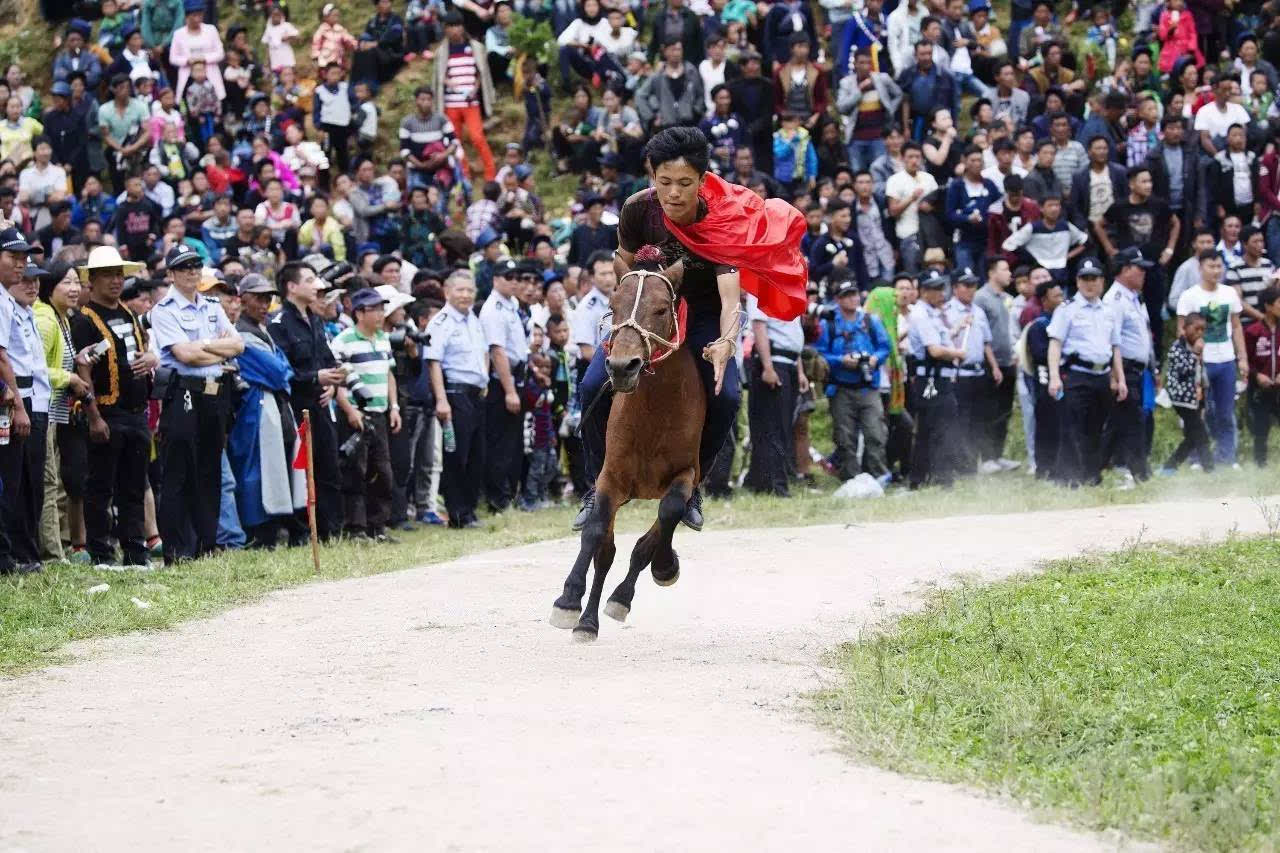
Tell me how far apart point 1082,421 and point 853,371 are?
2433 millimetres

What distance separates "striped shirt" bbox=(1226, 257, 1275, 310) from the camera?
20891 mm

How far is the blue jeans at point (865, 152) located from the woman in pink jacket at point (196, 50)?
9263 millimetres

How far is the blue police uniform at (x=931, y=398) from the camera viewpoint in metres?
19.1

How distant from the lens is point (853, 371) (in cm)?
→ 1894

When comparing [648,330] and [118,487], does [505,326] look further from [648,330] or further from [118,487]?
[648,330]

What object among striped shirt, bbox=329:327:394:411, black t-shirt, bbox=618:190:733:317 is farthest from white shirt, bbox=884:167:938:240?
black t-shirt, bbox=618:190:733:317

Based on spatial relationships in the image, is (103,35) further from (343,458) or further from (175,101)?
(343,458)

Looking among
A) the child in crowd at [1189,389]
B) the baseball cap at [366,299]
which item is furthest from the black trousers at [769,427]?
the child in crowd at [1189,389]

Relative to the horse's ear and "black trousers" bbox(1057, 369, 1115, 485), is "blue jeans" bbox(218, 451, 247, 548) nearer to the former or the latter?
the horse's ear

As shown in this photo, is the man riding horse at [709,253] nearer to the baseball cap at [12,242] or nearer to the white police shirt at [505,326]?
the baseball cap at [12,242]

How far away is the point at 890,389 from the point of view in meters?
19.8

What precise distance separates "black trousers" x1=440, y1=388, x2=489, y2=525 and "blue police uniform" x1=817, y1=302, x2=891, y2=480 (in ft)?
13.3

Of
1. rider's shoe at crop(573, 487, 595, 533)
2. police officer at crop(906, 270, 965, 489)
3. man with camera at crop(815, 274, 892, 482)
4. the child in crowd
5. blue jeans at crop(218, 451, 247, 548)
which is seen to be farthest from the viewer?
the child in crowd

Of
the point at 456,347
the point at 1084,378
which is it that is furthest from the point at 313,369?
the point at 1084,378
